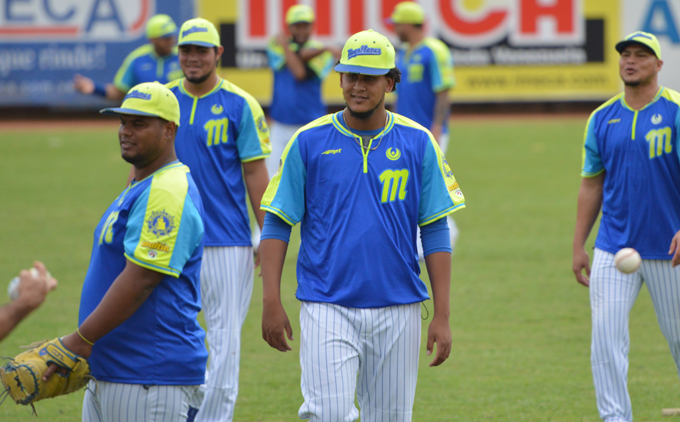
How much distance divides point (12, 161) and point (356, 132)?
15.4 m

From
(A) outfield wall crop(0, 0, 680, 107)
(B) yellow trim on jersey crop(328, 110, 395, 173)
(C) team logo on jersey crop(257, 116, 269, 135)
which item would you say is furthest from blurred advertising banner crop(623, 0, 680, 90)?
(B) yellow trim on jersey crop(328, 110, 395, 173)

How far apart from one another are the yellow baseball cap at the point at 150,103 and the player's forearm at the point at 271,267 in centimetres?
83

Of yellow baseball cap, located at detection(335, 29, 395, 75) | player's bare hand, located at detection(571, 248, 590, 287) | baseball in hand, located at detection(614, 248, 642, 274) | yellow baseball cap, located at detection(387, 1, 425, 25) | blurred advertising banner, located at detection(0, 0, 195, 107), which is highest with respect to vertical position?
blurred advertising banner, located at detection(0, 0, 195, 107)

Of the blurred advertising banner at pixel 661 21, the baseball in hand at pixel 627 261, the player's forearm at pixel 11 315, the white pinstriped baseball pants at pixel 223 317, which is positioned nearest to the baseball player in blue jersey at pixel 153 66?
the white pinstriped baseball pants at pixel 223 317

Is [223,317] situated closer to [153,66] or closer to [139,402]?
[139,402]

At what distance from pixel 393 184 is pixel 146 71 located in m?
6.24

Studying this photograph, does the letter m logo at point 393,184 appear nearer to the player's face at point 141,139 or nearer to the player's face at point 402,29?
the player's face at point 141,139

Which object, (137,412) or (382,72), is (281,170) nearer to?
(382,72)

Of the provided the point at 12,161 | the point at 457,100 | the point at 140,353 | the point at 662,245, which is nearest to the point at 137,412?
the point at 140,353

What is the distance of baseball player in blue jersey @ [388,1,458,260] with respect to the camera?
33.7 feet

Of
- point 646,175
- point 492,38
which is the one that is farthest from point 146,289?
point 492,38

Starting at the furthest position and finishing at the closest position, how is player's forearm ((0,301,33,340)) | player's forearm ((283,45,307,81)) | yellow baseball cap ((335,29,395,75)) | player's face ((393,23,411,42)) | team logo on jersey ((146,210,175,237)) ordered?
player's forearm ((283,45,307,81)), player's face ((393,23,411,42)), yellow baseball cap ((335,29,395,75)), team logo on jersey ((146,210,175,237)), player's forearm ((0,301,33,340))

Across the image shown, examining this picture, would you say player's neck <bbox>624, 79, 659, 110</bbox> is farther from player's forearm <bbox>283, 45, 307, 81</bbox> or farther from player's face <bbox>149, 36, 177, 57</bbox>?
player's forearm <bbox>283, 45, 307, 81</bbox>

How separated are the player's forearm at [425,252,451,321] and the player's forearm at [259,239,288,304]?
0.76 metres
